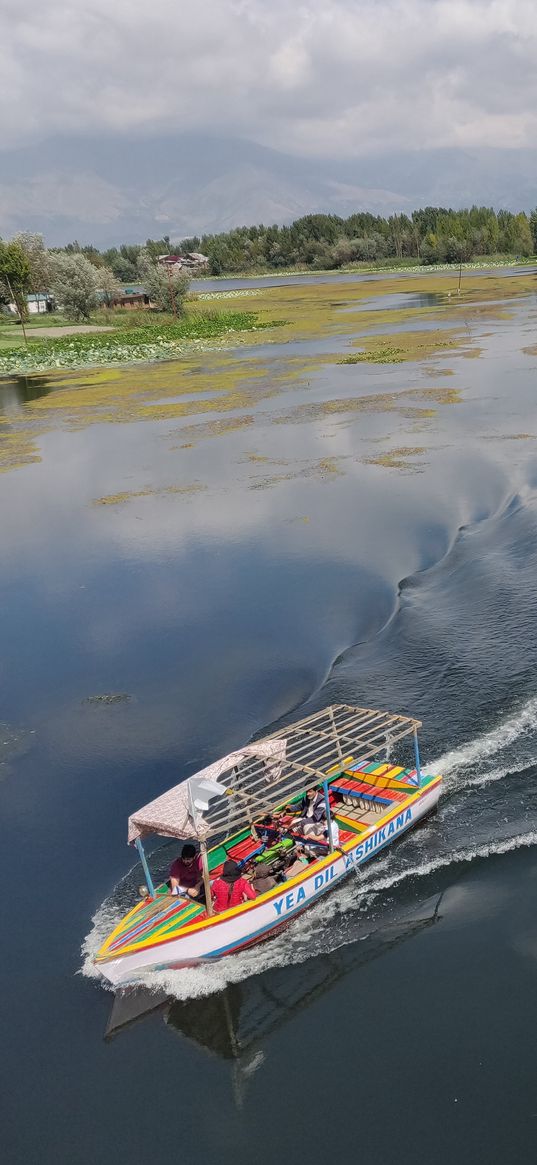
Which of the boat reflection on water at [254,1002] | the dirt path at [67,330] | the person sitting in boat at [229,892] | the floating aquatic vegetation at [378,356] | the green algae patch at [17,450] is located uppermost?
the dirt path at [67,330]

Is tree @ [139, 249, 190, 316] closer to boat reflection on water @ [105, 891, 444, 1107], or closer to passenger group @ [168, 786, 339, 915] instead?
passenger group @ [168, 786, 339, 915]

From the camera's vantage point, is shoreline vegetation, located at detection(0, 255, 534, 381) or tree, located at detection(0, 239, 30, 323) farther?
tree, located at detection(0, 239, 30, 323)

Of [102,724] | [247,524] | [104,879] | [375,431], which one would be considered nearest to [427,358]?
[375,431]

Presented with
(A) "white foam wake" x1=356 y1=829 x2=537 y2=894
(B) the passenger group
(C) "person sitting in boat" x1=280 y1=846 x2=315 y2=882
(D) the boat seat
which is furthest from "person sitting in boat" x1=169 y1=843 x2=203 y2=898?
(D) the boat seat

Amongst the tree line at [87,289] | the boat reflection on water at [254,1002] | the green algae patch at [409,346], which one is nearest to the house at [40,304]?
the tree line at [87,289]

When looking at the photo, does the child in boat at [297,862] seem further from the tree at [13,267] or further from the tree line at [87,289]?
the tree line at [87,289]

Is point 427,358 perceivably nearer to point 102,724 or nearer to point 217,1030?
point 102,724
